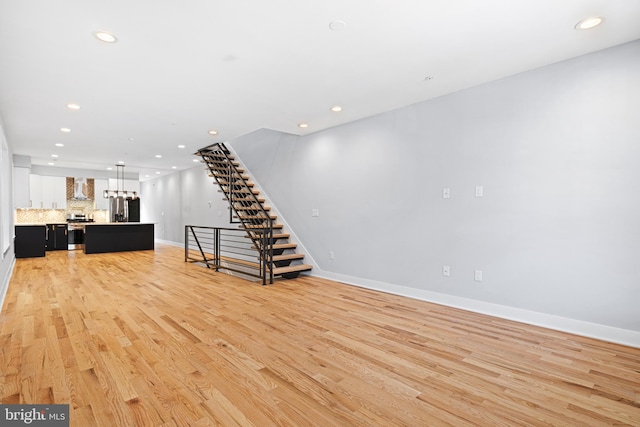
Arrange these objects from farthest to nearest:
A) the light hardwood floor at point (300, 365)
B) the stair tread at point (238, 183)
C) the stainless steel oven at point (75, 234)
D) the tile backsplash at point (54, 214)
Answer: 1. the stainless steel oven at point (75, 234)
2. the tile backsplash at point (54, 214)
3. the stair tread at point (238, 183)
4. the light hardwood floor at point (300, 365)

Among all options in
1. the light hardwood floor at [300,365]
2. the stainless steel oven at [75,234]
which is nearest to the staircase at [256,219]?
the light hardwood floor at [300,365]

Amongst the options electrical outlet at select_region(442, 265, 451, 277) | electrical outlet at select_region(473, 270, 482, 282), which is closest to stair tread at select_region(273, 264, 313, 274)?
electrical outlet at select_region(442, 265, 451, 277)

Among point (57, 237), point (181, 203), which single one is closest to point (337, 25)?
point (181, 203)

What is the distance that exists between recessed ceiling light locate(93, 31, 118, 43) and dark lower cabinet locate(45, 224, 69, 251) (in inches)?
360

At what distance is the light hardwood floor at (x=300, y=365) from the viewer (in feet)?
6.07

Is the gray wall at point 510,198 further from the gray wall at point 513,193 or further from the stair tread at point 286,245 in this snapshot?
the stair tread at point 286,245

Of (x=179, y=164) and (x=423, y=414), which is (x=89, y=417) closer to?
(x=423, y=414)

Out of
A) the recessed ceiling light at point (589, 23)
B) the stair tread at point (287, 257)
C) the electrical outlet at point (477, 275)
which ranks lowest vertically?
the stair tread at point (287, 257)

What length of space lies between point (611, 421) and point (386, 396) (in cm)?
124

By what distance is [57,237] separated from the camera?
947 cm

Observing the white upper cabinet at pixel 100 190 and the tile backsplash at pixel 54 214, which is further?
the white upper cabinet at pixel 100 190

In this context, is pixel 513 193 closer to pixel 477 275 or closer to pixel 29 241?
pixel 477 275

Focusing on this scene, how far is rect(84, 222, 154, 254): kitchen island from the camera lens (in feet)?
29.3

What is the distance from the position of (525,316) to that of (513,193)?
134 cm
